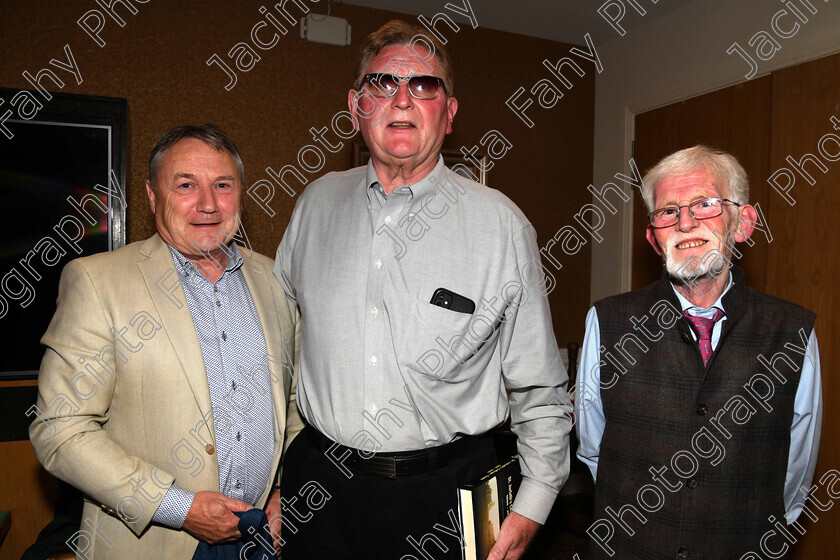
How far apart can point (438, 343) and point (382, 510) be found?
16.1 inches

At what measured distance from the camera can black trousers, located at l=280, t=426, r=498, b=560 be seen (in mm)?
1396

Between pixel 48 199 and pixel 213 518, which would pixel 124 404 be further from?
pixel 48 199

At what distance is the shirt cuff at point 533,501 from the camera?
144 cm

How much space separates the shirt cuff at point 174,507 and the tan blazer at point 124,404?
0.02 meters

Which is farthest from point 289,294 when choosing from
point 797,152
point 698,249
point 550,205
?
point 550,205

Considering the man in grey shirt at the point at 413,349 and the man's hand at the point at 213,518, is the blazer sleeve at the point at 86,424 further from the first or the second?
the man in grey shirt at the point at 413,349

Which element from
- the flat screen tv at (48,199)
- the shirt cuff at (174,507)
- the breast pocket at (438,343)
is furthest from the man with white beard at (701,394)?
the flat screen tv at (48,199)

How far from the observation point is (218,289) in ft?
5.09

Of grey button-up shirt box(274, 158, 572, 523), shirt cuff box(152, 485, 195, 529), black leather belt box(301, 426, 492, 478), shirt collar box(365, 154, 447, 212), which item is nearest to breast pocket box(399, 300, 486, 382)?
grey button-up shirt box(274, 158, 572, 523)

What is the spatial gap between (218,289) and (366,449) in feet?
1.85

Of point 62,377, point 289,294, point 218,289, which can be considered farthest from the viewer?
point 289,294

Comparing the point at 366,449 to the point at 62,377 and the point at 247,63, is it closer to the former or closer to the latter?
the point at 62,377

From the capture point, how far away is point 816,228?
2572 mm

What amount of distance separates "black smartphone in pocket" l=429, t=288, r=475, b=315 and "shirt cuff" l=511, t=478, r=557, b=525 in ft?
1.47
